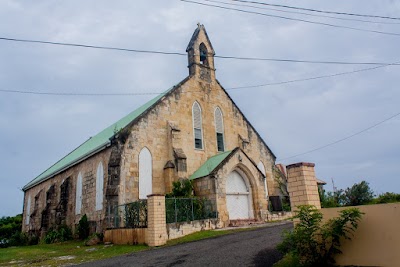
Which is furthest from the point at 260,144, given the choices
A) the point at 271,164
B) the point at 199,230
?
the point at 199,230

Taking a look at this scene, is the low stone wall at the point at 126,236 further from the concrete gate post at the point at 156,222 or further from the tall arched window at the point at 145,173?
the tall arched window at the point at 145,173

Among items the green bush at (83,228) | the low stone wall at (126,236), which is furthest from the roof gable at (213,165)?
the green bush at (83,228)

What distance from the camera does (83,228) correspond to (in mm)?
22938

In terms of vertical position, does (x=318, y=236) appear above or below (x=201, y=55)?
below

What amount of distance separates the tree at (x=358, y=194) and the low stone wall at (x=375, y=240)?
988cm

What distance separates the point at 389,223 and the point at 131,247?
11545mm

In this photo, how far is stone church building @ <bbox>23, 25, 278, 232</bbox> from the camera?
20.4 metres

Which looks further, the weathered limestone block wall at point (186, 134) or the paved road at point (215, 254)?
the weathered limestone block wall at point (186, 134)

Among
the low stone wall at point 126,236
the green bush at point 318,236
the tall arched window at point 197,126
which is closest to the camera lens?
the green bush at point 318,236

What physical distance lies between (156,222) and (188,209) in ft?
9.34

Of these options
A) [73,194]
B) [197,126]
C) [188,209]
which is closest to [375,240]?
[188,209]

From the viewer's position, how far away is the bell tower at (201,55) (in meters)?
26.5

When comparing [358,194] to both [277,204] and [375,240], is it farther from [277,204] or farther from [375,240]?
[375,240]

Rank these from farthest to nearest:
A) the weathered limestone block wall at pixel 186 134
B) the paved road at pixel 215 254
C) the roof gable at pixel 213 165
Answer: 1. the roof gable at pixel 213 165
2. the weathered limestone block wall at pixel 186 134
3. the paved road at pixel 215 254
